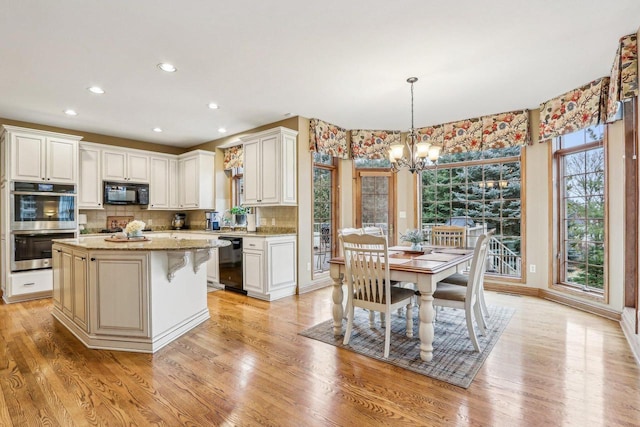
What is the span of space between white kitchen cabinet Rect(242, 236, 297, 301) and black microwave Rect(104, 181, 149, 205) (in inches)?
99.6

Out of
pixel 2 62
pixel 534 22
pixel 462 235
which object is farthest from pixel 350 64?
pixel 2 62

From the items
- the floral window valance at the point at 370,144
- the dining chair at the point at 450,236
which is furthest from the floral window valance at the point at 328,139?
the dining chair at the point at 450,236

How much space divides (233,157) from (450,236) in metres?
3.87

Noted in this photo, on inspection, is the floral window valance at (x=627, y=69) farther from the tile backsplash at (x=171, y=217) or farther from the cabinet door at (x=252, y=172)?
the cabinet door at (x=252, y=172)

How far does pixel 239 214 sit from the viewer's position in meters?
5.60

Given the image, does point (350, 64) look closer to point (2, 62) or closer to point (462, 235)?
point (462, 235)

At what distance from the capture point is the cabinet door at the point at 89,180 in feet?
16.8

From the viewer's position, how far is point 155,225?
6301mm

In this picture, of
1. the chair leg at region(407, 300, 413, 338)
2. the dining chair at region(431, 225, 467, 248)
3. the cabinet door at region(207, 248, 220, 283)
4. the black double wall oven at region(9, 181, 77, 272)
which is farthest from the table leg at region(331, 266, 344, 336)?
the black double wall oven at region(9, 181, 77, 272)

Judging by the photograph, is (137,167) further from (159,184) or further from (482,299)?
(482,299)

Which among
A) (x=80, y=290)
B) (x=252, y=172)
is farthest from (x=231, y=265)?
(x=80, y=290)

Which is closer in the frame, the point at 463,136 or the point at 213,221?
the point at 463,136

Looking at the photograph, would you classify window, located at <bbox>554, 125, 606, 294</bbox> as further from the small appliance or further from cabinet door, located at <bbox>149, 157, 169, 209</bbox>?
cabinet door, located at <bbox>149, 157, 169, 209</bbox>

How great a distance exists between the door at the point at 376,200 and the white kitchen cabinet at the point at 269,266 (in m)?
1.56
